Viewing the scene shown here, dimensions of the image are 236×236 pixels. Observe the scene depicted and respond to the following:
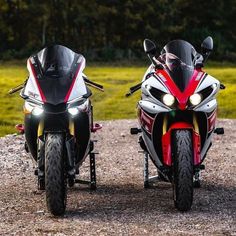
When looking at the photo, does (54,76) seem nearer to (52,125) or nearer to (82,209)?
(52,125)

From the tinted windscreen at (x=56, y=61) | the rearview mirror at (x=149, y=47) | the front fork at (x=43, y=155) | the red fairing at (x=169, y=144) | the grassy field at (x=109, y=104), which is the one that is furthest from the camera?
the grassy field at (x=109, y=104)

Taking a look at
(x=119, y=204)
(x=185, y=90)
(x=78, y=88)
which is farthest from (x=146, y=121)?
(x=119, y=204)

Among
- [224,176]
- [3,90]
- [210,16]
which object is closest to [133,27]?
[210,16]

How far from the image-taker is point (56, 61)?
24.9 feet

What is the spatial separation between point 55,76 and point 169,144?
4.36 feet

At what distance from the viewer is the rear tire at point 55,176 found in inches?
269

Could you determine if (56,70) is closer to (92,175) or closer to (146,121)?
(146,121)

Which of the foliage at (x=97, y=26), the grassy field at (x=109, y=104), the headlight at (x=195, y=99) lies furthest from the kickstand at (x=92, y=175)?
the foliage at (x=97, y=26)

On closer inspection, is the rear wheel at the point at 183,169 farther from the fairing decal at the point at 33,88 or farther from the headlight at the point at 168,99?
the fairing decal at the point at 33,88

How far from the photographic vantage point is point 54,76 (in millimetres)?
7422

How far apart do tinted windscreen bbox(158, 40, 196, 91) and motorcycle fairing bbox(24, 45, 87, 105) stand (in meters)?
0.90

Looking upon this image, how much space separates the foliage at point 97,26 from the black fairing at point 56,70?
1773 inches

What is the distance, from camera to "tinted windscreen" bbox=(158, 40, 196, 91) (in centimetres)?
740

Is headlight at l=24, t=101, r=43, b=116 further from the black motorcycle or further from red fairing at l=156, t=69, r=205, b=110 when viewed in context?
red fairing at l=156, t=69, r=205, b=110
